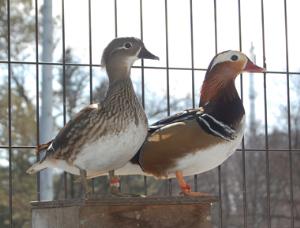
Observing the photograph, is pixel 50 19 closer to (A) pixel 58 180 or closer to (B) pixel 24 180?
(B) pixel 24 180

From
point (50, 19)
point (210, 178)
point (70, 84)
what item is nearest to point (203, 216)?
point (50, 19)

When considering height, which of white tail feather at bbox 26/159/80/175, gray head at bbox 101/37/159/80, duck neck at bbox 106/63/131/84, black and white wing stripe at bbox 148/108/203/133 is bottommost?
white tail feather at bbox 26/159/80/175

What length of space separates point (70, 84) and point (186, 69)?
19.8 ft

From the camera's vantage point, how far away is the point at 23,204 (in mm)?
9984

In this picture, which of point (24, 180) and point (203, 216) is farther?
point (24, 180)

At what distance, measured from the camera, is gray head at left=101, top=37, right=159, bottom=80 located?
3.04 metres

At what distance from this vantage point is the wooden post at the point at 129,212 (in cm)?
284

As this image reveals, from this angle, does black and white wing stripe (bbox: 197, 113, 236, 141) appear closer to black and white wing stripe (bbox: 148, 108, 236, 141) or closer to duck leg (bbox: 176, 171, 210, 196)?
black and white wing stripe (bbox: 148, 108, 236, 141)

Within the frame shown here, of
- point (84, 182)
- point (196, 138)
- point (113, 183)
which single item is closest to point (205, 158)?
point (196, 138)

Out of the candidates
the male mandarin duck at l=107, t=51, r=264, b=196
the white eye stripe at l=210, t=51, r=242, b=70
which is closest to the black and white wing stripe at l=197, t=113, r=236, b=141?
the male mandarin duck at l=107, t=51, r=264, b=196

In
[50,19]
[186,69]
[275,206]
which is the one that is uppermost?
[50,19]

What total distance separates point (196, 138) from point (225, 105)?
20 centimetres

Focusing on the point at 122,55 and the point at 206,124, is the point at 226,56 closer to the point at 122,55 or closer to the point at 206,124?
the point at 206,124

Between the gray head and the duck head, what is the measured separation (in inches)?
13.7
